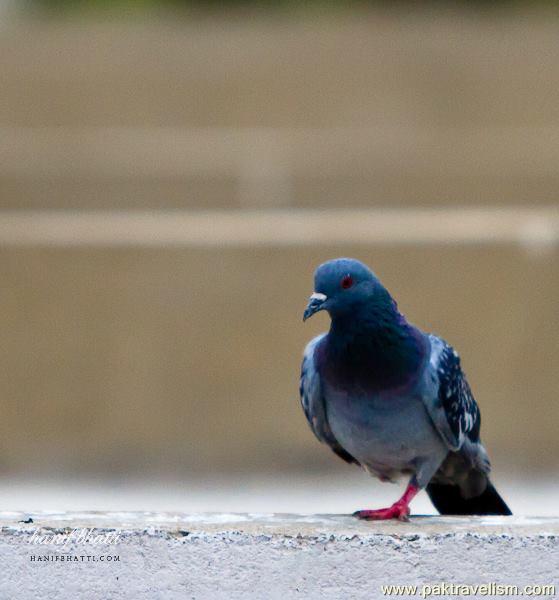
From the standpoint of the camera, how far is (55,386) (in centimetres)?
884

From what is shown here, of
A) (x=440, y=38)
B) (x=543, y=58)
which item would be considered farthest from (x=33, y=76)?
(x=543, y=58)

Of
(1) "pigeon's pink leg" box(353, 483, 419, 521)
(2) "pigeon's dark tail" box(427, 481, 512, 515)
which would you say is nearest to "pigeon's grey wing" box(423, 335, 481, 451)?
(1) "pigeon's pink leg" box(353, 483, 419, 521)

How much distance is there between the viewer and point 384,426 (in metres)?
3.96

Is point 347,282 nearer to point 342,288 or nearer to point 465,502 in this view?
point 342,288

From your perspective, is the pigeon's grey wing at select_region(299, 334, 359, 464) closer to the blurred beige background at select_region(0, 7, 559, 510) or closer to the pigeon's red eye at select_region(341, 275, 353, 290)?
the pigeon's red eye at select_region(341, 275, 353, 290)

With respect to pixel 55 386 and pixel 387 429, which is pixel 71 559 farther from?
pixel 55 386

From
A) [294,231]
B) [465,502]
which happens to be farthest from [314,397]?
[294,231]

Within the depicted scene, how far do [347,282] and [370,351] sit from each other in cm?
23

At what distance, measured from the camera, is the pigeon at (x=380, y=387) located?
387 cm

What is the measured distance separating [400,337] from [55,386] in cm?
520

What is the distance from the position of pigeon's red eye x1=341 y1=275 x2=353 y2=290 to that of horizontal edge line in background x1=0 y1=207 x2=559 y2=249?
5194 millimetres

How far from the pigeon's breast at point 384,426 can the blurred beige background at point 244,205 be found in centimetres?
459

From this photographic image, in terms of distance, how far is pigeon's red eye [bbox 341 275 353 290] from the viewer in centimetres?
382

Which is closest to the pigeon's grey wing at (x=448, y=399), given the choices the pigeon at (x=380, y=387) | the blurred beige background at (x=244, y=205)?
the pigeon at (x=380, y=387)
